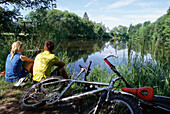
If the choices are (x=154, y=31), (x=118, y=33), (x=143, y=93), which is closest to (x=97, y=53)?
(x=118, y=33)

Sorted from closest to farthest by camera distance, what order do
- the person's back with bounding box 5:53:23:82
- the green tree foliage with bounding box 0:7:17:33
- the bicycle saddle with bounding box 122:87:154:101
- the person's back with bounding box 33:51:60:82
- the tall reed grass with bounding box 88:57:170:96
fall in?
the bicycle saddle with bounding box 122:87:154:101
the person's back with bounding box 33:51:60:82
the tall reed grass with bounding box 88:57:170:96
the person's back with bounding box 5:53:23:82
the green tree foliage with bounding box 0:7:17:33

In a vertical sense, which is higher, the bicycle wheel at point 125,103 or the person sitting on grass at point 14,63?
the person sitting on grass at point 14,63

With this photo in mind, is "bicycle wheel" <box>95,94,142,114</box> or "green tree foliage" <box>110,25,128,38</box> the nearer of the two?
"bicycle wheel" <box>95,94,142,114</box>

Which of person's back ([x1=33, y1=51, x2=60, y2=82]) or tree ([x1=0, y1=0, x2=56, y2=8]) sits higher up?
tree ([x1=0, y1=0, x2=56, y2=8])

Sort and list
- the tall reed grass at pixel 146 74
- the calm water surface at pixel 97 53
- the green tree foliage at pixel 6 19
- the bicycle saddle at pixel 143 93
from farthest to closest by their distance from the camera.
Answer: the green tree foliage at pixel 6 19 < the calm water surface at pixel 97 53 < the tall reed grass at pixel 146 74 < the bicycle saddle at pixel 143 93

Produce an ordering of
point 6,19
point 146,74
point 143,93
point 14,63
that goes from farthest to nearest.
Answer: point 6,19, point 146,74, point 14,63, point 143,93

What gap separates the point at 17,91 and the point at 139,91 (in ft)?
10.2

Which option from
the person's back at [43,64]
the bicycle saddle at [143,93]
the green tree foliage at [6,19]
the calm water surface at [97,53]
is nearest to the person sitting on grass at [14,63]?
the person's back at [43,64]

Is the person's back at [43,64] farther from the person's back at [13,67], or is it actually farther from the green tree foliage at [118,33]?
the green tree foliage at [118,33]

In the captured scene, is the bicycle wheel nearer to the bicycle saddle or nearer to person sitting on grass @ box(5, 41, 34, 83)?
the bicycle saddle

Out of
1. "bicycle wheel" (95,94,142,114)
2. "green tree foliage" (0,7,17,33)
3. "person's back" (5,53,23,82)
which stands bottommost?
"bicycle wheel" (95,94,142,114)

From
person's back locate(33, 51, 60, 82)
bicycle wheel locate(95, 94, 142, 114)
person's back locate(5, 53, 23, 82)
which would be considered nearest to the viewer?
bicycle wheel locate(95, 94, 142, 114)

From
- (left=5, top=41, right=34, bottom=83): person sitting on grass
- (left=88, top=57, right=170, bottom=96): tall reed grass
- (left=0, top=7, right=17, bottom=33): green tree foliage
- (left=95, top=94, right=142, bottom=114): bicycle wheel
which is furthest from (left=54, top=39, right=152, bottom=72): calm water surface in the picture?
(left=0, top=7, right=17, bottom=33): green tree foliage

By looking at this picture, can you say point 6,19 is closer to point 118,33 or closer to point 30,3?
point 30,3
